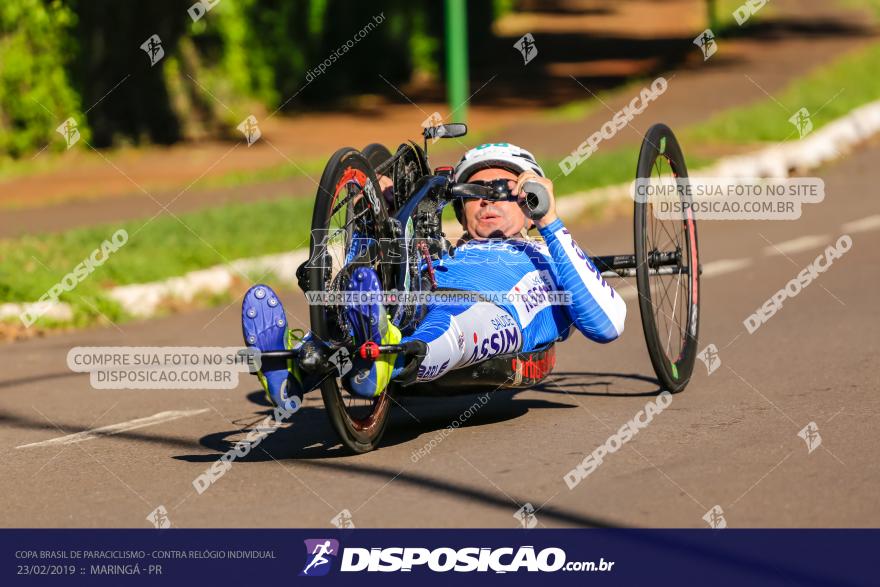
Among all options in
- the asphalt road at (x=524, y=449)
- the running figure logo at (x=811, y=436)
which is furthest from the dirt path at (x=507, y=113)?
the running figure logo at (x=811, y=436)

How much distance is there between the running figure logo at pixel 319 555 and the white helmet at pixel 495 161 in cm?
247

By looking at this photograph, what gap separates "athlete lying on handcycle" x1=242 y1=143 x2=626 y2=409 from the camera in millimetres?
5641

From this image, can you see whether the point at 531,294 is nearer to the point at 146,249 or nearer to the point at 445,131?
the point at 445,131

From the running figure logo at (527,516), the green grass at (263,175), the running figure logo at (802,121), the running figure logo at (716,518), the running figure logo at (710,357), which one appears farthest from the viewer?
the running figure logo at (802,121)

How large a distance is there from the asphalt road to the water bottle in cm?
95

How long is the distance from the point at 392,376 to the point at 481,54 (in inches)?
1086

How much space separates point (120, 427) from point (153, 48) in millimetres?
13584

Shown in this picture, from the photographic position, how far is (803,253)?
11.9 meters

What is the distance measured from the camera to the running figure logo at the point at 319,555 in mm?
4695

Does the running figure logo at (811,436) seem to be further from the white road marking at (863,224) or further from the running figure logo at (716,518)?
the white road marking at (863,224)

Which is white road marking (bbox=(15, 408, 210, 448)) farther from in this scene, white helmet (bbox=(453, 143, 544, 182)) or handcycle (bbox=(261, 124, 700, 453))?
white helmet (bbox=(453, 143, 544, 182))

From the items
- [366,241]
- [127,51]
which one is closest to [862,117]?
[127,51]

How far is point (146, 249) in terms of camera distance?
12.1m

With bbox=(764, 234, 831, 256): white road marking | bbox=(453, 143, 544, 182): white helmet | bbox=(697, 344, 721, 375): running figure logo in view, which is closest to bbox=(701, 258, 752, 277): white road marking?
bbox=(764, 234, 831, 256): white road marking
